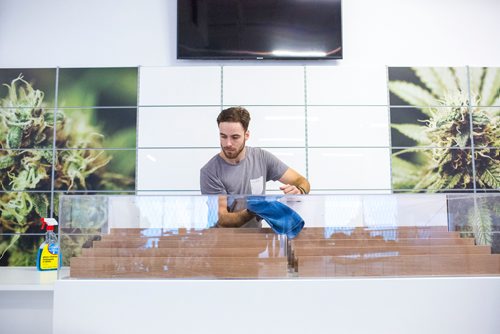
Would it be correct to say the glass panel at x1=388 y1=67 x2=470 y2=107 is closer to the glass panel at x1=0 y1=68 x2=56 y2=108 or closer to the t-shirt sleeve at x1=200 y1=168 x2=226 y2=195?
the t-shirt sleeve at x1=200 y1=168 x2=226 y2=195

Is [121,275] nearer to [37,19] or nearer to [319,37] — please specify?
[319,37]

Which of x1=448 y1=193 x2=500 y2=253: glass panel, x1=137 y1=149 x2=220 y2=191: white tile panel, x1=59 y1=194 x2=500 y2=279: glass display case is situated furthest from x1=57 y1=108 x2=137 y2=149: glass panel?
x1=448 y1=193 x2=500 y2=253: glass panel

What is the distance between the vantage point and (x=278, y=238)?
4.97ft

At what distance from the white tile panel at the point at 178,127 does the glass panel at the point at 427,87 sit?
1565 mm

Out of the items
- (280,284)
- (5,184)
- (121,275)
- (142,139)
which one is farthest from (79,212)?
(5,184)

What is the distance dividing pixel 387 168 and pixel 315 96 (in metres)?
0.87

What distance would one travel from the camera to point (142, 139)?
386 centimetres

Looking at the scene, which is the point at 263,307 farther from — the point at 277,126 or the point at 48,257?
the point at 277,126

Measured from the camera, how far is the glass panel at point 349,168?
3818mm

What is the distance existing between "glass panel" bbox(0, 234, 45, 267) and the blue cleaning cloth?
288 cm

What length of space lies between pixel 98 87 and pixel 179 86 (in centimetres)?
70

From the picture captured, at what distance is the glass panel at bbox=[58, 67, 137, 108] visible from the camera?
3.90 meters

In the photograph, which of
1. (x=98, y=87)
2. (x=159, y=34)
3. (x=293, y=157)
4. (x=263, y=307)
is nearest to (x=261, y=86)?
(x=293, y=157)

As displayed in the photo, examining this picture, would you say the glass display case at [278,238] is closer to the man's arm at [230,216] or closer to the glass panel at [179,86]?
the man's arm at [230,216]
